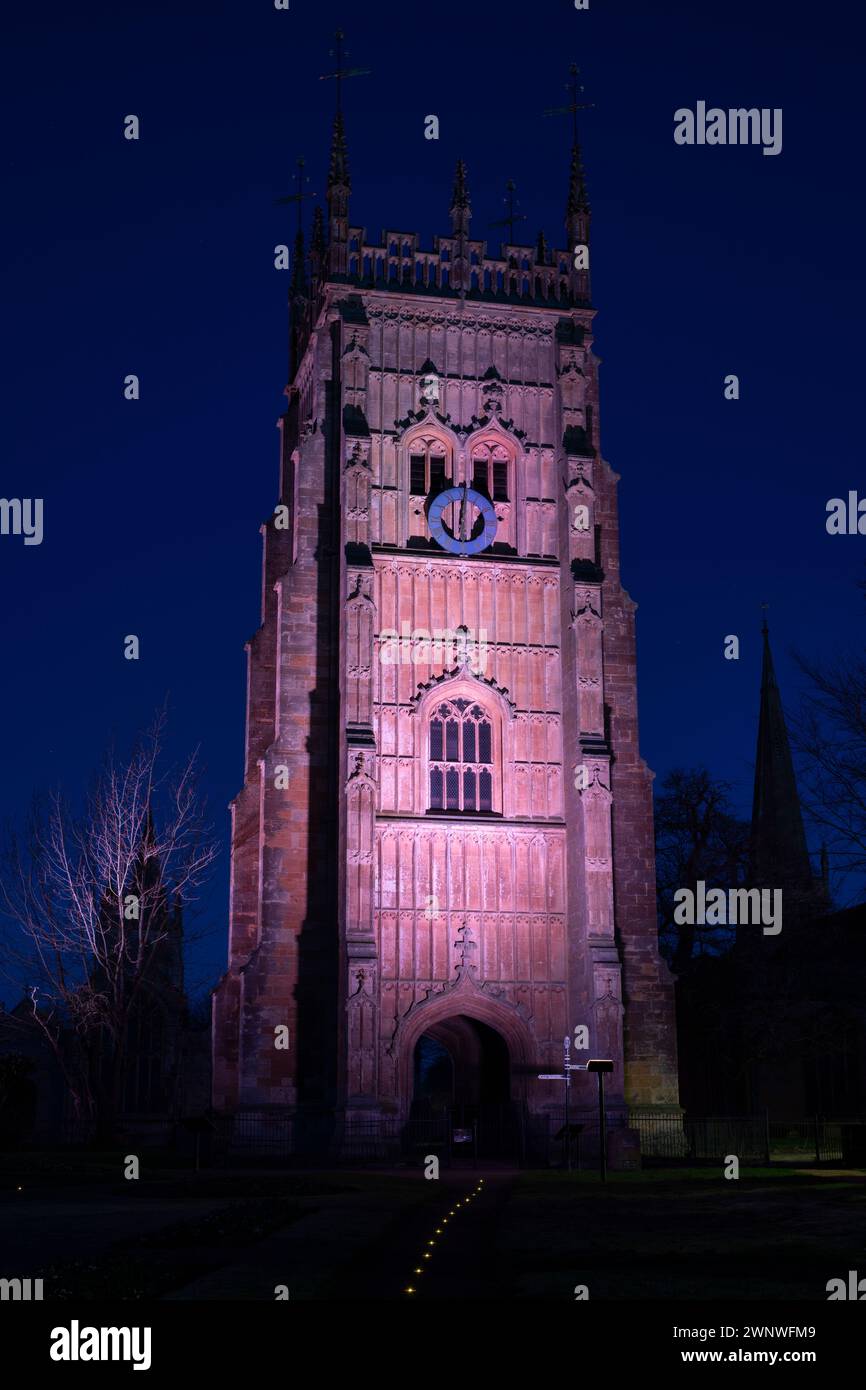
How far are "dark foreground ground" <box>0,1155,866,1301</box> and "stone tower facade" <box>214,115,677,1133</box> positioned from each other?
14287mm

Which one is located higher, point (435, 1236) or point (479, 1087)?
point (435, 1236)

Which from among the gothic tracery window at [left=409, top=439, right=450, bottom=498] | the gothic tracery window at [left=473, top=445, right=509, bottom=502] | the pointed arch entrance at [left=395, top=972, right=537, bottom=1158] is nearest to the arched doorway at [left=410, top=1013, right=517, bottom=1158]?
the pointed arch entrance at [left=395, top=972, right=537, bottom=1158]

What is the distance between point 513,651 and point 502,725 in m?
2.31

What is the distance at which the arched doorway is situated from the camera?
4366 centimetres

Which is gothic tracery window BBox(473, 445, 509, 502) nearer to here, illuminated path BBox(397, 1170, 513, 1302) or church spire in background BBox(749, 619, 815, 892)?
illuminated path BBox(397, 1170, 513, 1302)

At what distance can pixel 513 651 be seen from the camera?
46594 millimetres

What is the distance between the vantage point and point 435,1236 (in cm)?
1895

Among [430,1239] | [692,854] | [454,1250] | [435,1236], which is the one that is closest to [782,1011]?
[692,854]

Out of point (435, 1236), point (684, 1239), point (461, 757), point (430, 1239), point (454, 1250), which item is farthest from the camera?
point (461, 757)

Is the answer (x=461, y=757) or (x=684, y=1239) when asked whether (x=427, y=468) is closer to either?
(x=461, y=757)

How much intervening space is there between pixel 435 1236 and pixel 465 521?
30.6 metres

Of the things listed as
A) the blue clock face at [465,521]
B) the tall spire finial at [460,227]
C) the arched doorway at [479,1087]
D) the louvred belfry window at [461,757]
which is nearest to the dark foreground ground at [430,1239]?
the arched doorway at [479,1087]
